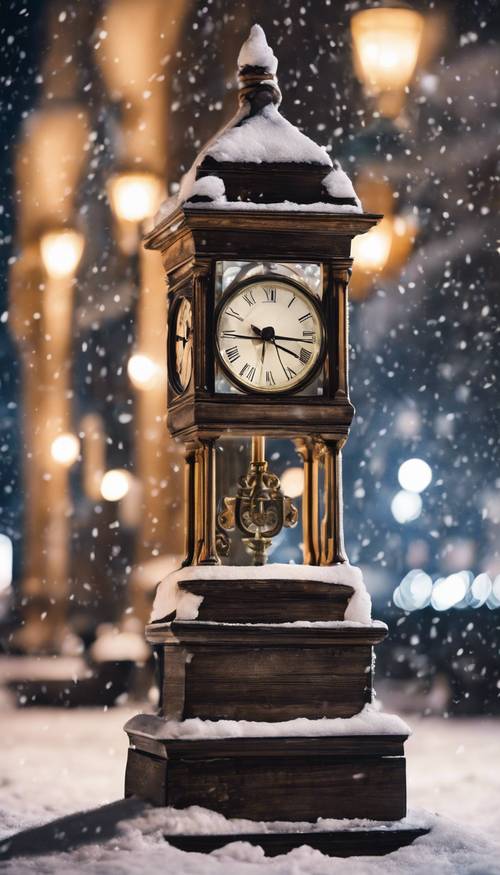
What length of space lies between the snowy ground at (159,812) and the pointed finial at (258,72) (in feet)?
11.9

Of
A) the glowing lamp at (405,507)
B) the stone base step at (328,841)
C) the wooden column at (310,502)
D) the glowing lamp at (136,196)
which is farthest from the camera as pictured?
the glowing lamp at (405,507)

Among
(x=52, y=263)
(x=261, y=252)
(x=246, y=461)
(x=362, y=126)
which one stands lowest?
(x=246, y=461)

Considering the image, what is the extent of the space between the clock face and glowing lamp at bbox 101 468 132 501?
16419 millimetres

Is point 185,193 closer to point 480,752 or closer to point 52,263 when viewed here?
point 480,752

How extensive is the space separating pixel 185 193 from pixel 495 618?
1816 centimetres

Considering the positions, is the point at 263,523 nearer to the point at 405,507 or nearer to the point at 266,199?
the point at 266,199

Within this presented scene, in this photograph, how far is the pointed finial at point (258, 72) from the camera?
9938mm

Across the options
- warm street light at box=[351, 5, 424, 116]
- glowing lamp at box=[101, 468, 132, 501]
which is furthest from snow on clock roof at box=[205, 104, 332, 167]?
glowing lamp at box=[101, 468, 132, 501]

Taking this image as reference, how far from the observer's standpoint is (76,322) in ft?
92.4

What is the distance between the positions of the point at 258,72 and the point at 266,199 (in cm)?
79

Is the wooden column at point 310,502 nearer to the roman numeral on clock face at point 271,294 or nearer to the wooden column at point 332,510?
the wooden column at point 332,510

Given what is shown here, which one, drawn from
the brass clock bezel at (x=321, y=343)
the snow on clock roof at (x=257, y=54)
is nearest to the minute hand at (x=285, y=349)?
the brass clock bezel at (x=321, y=343)

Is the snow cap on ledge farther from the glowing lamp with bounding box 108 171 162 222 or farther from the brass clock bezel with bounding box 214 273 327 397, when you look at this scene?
the glowing lamp with bounding box 108 171 162 222

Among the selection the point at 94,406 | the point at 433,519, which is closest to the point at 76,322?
the point at 94,406
